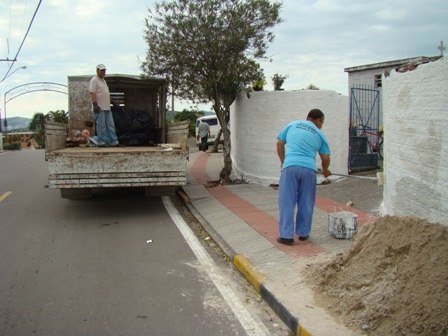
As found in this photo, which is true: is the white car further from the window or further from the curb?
the curb

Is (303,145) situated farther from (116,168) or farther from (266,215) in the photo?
(116,168)

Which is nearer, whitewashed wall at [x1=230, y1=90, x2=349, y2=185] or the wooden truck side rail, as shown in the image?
the wooden truck side rail

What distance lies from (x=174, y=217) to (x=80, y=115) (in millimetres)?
4629

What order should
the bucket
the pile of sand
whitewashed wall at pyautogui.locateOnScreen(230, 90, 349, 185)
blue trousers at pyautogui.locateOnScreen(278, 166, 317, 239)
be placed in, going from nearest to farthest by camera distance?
the pile of sand → blue trousers at pyautogui.locateOnScreen(278, 166, 317, 239) → the bucket → whitewashed wall at pyautogui.locateOnScreen(230, 90, 349, 185)

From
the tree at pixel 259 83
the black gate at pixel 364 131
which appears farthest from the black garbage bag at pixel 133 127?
the black gate at pixel 364 131

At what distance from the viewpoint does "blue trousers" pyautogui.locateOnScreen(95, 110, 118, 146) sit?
11086 mm

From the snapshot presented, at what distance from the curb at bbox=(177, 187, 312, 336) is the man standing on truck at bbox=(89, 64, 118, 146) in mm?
4026

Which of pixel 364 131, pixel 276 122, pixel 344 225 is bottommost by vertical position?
pixel 344 225

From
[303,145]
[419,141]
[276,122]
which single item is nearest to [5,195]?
[276,122]

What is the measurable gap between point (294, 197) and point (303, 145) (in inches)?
27.1

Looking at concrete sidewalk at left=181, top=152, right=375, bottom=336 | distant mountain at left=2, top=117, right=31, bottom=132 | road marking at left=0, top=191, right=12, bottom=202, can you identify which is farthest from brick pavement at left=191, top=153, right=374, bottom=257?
distant mountain at left=2, top=117, right=31, bottom=132

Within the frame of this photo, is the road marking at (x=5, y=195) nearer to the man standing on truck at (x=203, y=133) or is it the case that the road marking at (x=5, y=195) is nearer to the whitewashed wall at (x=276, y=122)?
the whitewashed wall at (x=276, y=122)

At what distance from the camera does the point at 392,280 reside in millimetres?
4121

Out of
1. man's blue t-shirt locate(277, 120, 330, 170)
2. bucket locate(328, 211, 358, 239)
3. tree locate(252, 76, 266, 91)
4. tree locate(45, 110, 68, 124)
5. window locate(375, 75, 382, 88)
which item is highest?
window locate(375, 75, 382, 88)
